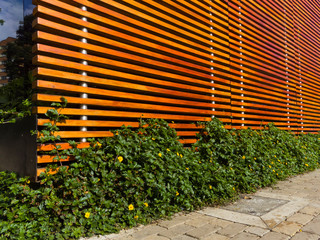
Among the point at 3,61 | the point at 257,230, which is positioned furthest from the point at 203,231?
the point at 3,61

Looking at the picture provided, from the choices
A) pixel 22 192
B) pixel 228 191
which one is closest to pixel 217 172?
pixel 228 191

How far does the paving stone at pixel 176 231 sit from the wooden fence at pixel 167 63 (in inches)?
49.9

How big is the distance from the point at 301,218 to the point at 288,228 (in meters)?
0.40

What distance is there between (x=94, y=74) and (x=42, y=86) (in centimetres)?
66

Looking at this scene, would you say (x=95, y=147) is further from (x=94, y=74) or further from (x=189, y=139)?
(x=189, y=139)

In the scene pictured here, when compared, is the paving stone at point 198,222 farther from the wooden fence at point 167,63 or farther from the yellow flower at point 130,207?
the wooden fence at point 167,63

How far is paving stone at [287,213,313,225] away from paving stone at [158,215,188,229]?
44.3 inches

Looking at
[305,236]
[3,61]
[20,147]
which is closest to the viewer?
[305,236]

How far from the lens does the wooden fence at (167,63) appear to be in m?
2.67

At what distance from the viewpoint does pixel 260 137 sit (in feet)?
17.3

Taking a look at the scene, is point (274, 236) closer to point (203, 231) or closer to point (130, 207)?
point (203, 231)

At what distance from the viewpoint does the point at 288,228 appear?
244cm

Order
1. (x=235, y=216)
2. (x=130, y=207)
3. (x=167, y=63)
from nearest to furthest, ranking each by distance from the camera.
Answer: (x=130, y=207) < (x=235, y=216) < (x=167, y=63)

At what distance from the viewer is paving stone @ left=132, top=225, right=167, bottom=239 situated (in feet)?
7.51
